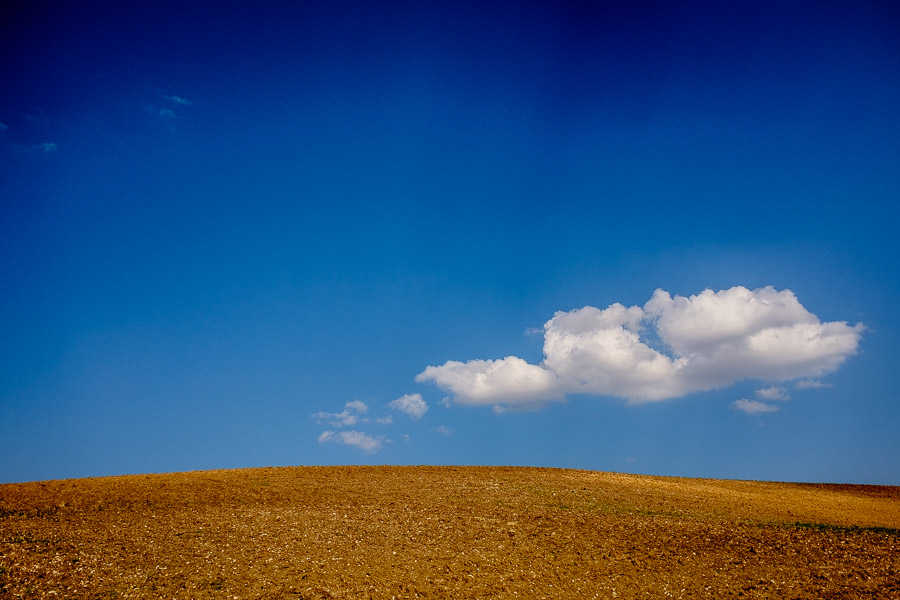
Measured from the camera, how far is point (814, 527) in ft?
64.0

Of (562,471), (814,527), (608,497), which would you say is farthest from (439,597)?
(562,471)

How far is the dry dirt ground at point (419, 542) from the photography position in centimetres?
1389

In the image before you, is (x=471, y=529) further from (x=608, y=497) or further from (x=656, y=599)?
(x=608, y=497)

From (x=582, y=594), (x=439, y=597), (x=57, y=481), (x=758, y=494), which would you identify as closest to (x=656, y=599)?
(x=582, y=594)

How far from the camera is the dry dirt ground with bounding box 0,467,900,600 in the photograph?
45.6 ft

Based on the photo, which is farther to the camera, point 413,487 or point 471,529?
point 413,487

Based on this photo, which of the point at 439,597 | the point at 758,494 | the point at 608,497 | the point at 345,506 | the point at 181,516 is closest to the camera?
the point at 439,597

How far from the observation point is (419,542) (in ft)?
53.4

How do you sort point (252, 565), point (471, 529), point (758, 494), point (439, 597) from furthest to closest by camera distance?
point (758, 494), point (471, 529), point (252, 565), point (439, 597)

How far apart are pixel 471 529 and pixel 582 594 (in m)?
4.43

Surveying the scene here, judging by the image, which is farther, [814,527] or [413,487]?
[413,487]

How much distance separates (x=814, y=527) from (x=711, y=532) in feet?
14.8

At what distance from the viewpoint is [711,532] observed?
18.0 meters

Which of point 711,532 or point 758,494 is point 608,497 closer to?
point 711,532
